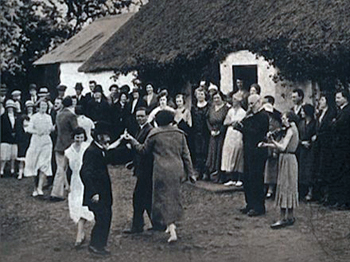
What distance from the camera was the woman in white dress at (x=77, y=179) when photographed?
486cm

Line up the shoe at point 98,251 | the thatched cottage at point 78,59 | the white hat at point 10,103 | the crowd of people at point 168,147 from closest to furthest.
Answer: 1. the shoe at point 98,251
2. the crowd of people at point 168,147
3. the white hat at point 10,103
4. the thatched cottage at point 78,59

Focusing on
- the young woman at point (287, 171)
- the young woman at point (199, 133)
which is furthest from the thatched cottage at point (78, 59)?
the young woman at point (287, 171)

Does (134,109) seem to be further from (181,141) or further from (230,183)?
(230,183)

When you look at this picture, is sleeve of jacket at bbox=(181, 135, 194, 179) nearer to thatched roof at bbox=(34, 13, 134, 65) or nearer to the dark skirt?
the dark skirt

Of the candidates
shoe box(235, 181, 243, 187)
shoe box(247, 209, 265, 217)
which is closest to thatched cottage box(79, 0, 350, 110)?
shoe box(235, 181, 243, 187)

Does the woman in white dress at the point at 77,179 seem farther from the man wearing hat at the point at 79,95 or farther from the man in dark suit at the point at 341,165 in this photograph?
the man in dark suit at the point at 341,165

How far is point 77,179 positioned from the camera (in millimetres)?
4902

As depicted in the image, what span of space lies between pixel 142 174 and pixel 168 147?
234 millimetres

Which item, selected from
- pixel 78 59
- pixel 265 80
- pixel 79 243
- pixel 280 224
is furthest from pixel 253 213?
pixel 78 59

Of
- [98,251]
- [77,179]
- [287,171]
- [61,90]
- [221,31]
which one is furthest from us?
[221,31]

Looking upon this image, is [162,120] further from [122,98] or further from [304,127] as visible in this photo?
[304,127]

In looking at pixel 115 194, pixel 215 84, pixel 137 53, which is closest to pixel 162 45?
pixel 137 53

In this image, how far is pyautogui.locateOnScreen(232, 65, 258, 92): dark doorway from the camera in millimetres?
4965

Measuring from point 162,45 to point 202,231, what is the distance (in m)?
1.32
